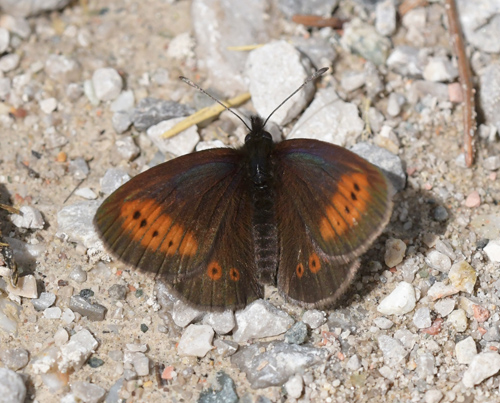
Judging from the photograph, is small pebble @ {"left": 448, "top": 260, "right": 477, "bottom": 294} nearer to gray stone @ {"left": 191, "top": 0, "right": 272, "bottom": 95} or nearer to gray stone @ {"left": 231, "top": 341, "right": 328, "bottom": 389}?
gray stone @ {"left": 231, "top": 341, "right": 328, "bottom": 389}

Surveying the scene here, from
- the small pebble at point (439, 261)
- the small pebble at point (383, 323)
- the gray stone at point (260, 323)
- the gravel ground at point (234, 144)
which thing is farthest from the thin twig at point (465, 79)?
the gray stone at point (260, 323)

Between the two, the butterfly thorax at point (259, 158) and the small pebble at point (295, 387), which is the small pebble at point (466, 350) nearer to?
the small pebble at point (295, 387)

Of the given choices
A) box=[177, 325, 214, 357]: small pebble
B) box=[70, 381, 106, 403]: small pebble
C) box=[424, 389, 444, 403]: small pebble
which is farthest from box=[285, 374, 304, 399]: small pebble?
box=[70, 381, 106, 403]: small pebble

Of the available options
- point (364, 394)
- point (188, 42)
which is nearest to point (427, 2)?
point (188, 42)

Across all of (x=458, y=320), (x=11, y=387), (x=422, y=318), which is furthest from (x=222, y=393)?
(x=458, y=320)

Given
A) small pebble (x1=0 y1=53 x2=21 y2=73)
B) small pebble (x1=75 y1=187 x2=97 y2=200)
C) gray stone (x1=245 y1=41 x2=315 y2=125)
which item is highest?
gray stone (x1=245 y1=41 x2=315 y2=125)

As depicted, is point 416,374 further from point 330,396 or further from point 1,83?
point 1,83

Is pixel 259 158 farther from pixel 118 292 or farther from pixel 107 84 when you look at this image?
pixel 107 84
